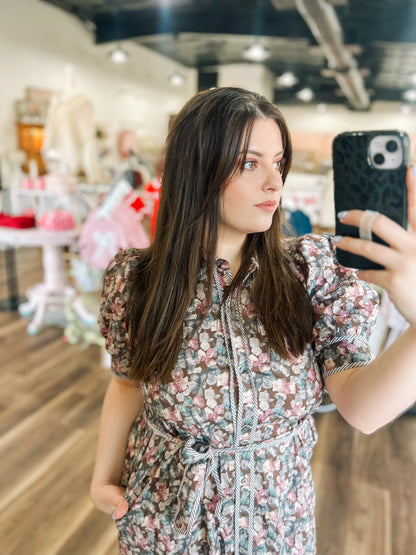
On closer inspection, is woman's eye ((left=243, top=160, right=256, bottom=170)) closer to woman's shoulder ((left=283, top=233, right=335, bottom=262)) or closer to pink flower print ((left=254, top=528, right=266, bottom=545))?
woman's shoulder ((left=283, top=233, right=335, bottom=262))

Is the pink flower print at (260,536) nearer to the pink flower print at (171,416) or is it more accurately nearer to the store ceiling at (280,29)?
the pink flower print at (171,416)

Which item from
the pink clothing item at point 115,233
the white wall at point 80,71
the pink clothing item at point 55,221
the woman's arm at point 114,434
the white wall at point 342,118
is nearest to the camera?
the woman's arm at point 114,434

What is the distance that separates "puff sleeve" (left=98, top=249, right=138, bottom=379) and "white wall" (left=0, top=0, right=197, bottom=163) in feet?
19.5

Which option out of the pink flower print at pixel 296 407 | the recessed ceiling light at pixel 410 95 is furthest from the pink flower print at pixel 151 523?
the recessed ceiling light at pixel 410 95

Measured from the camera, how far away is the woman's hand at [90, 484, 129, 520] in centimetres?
91

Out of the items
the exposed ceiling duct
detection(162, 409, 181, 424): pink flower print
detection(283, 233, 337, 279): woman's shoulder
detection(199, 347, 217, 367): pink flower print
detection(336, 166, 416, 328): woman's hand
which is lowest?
detection(162, 409, 181, 424): pink flower print

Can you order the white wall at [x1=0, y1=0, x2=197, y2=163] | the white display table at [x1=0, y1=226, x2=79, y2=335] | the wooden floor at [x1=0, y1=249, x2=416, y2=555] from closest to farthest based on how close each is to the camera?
1. the wooden floor at [x1=0, y1=249, x2=416, y2=555]
2. the white display table at [x1=0, y1=226, x2=79, y2=335]
3. the white wall at [x1=0, y1=0, x2=197, y2=163]

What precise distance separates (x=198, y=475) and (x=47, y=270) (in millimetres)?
3508

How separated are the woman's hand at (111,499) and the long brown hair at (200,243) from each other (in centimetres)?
27

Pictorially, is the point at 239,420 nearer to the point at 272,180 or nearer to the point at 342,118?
the point at 272,180

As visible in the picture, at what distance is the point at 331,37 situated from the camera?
6.32 metres

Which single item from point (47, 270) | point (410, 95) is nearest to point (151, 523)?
point (47, 270)

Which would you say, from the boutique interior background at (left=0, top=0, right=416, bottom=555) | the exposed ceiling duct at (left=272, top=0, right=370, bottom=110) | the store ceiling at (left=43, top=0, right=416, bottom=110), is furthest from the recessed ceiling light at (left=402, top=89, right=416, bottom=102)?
the exposed ceiling duct at (left=272, top=0, right=370, bottom=110)

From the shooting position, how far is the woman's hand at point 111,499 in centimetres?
91
